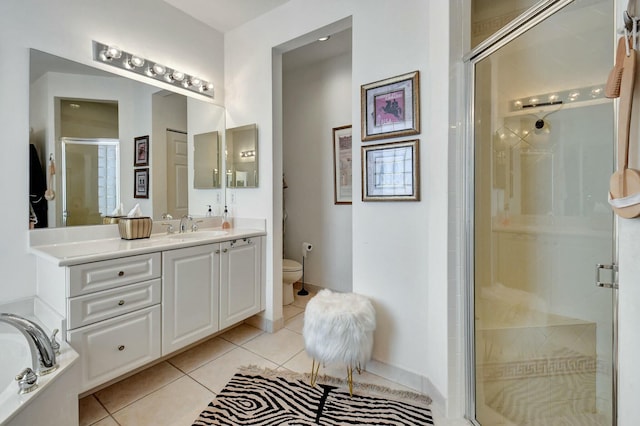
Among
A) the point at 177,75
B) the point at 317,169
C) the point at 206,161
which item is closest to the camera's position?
the point at 177,75

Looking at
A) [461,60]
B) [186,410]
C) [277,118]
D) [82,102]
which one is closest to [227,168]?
[277,118]

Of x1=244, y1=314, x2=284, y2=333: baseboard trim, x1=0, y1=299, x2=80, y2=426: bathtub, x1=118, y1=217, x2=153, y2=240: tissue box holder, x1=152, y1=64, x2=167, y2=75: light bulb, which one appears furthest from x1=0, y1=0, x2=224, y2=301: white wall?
x1=244, y1=314, x2=284, y2=333: baseboard trim

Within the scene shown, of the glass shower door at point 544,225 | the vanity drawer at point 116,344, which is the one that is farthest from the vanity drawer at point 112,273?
the glass shower door at point 544,225

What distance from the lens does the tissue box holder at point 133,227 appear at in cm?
193

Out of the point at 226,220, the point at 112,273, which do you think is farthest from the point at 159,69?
the point at 112,273

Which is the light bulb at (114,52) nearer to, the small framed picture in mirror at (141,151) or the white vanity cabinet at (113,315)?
the small framed picture in mirror at (141,151)

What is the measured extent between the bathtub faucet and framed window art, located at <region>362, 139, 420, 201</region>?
1731 mm

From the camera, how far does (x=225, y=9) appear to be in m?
2.37

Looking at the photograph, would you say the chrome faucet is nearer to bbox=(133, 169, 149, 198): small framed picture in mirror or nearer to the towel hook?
bbox=(133, 169, 149, 198): small framed picture in mirror

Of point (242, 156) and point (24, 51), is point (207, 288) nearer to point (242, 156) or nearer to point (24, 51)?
point (242, 156)

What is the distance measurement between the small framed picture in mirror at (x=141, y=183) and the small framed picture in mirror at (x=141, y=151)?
5 centimetres

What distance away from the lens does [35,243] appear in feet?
5.42

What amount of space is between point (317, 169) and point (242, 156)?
1057 millimetres

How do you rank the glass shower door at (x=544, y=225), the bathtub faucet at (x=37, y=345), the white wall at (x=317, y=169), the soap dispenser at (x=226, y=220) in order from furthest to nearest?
the white wall at (x=317, y=169) < the soap dispenser at (x=226, y=220) < the glass shower door at (x=544, y=225) < the bathtub faucet at (x=37, y=345)
